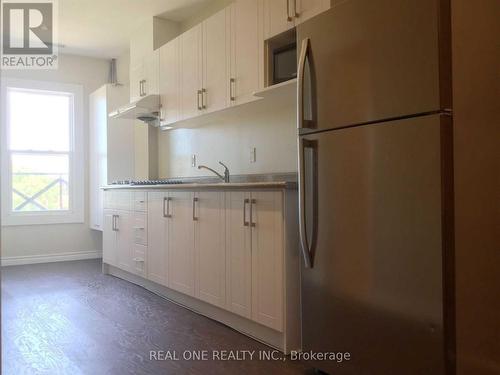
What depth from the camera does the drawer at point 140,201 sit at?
3.62 meters

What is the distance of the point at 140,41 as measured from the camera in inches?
179

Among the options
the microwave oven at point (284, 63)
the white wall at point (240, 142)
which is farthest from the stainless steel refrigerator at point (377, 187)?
the white wall at point (240, 142)

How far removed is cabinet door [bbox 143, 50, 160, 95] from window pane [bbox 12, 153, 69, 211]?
1888 millimetres

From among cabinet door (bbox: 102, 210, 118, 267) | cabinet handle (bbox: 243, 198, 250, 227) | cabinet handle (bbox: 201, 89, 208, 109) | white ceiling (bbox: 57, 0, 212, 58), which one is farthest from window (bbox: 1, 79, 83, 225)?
cabinet handle (bbox: 243, 198, 250, 227)

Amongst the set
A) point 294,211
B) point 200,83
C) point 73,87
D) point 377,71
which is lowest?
point 294,211

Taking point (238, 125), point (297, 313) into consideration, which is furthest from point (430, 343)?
point (238, 125)

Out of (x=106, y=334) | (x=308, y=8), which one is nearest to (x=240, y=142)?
(x=308, y=8)

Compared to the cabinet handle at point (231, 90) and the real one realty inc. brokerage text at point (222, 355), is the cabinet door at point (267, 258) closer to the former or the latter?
the real one realty inc. brokerage text at point (222, 355)

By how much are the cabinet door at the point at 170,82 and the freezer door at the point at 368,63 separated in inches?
80.4

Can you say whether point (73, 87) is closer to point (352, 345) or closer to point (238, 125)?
point (238, 125)

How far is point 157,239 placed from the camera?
134 inches

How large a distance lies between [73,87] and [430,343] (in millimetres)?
5319

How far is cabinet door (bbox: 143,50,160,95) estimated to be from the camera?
4141 mm

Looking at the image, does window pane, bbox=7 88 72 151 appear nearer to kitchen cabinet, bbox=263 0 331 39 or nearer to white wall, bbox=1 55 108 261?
white wall, bbox=1 55 108 261
